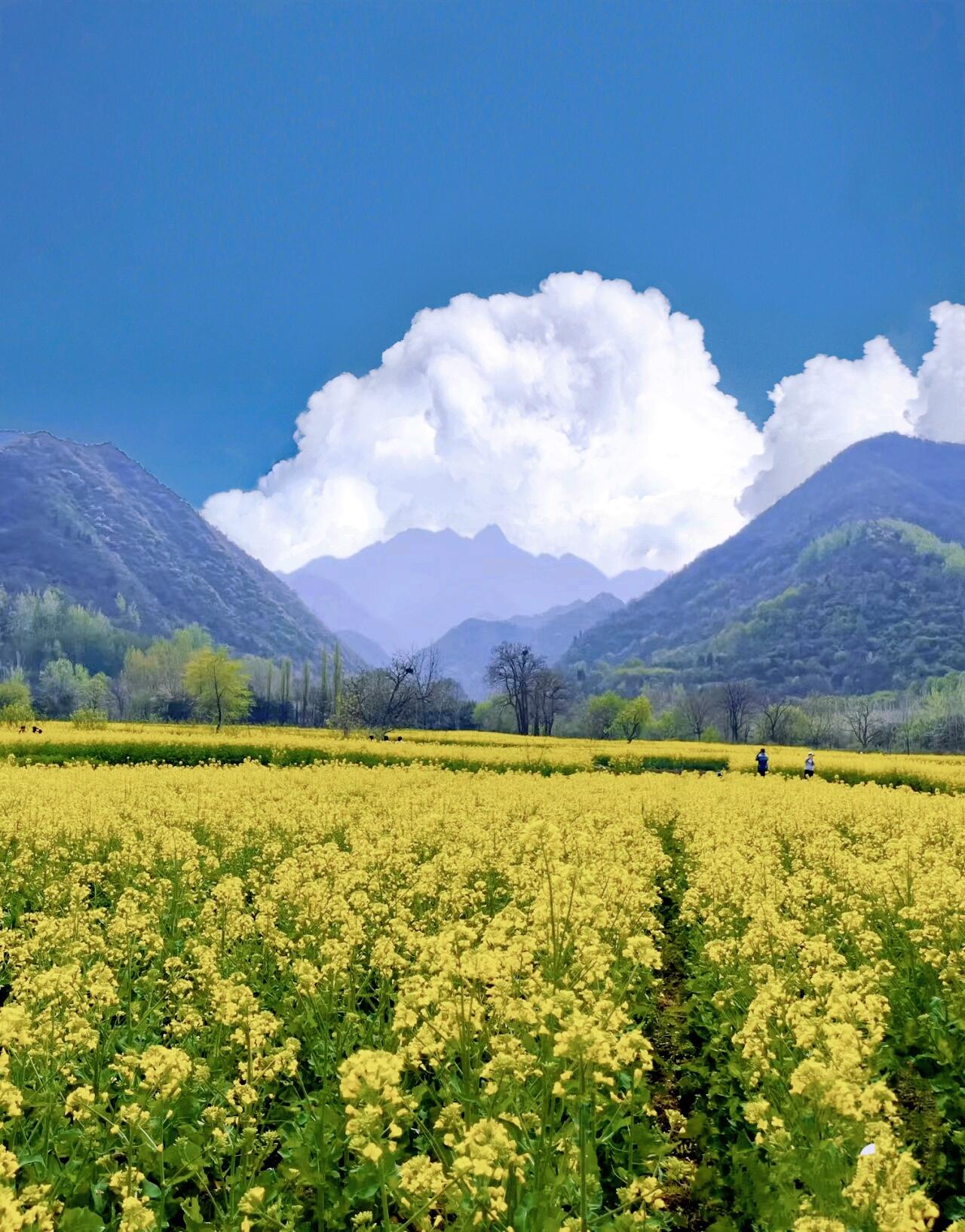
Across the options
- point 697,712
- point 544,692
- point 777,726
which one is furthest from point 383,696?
point 777,726

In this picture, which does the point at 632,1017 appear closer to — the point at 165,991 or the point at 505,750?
the point at 165,991

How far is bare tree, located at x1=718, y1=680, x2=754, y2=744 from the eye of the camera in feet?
427

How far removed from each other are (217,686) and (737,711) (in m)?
86.1

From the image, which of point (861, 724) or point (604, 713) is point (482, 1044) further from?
point (861, 724)

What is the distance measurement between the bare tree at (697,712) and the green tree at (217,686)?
255ft

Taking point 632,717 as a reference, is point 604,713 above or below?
above

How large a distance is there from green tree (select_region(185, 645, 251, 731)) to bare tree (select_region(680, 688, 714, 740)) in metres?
77.6

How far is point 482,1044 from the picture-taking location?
5609mm

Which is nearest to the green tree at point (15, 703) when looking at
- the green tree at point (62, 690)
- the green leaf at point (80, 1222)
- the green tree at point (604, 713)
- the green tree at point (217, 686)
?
the green tree at point (62, 690)

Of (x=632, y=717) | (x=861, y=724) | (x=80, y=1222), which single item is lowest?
(x=861, y=724)

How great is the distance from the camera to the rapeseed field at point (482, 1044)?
4098 millimetres

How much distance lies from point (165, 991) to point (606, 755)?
118 ft

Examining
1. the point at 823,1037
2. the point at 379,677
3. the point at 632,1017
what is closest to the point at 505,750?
the point at 632,1017

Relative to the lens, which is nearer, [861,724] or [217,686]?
[217,686]
